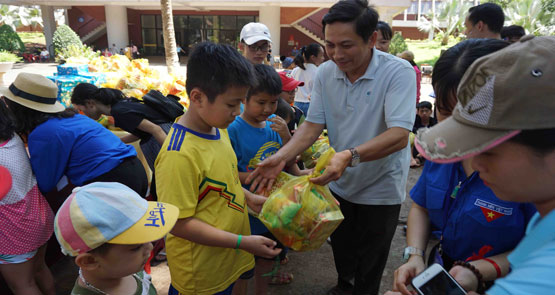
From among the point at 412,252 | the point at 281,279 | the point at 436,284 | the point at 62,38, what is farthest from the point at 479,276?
the point at 62,38

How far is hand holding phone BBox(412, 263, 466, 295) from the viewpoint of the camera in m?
1.16

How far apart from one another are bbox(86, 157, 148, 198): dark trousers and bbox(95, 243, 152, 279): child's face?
1.47 meters

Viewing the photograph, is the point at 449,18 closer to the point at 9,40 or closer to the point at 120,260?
the point at 9,40

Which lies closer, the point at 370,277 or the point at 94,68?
the point at 370,277

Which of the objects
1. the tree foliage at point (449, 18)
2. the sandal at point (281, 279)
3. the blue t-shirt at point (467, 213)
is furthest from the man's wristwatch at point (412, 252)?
the tree foliage at point (449, 18)

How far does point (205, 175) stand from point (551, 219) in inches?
52.9

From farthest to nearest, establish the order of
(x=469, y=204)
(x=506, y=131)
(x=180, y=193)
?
(x=180, y=193) → (x=469, y=204) → (x=506, y=131)

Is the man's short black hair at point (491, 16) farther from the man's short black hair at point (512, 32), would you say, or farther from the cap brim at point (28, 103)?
the cap brim at point (28, 103)

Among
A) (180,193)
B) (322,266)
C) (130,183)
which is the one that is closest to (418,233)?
(180,193)

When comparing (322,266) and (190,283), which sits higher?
(190,283)

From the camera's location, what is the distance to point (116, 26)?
23.5 m

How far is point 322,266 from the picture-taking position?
Answer: 3.44m

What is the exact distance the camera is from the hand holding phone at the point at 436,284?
116 cm

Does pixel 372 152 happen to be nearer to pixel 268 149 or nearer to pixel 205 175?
pixel 268 149
